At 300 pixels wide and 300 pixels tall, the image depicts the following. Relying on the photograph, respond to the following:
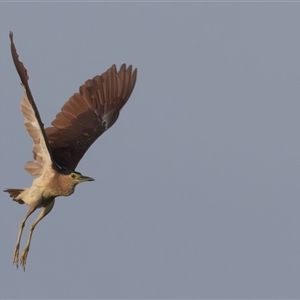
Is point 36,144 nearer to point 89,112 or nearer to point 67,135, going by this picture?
point 67,135

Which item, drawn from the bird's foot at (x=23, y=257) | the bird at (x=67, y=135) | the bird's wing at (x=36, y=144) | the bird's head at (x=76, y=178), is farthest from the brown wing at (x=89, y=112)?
the bird's foot at (x=23, y=257)

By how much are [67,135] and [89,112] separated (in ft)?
2.63

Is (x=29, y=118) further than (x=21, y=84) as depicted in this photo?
Yes

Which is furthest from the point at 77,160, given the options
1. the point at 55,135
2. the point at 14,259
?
the point at 14,259

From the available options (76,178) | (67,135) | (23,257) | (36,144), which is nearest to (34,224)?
(23,257)

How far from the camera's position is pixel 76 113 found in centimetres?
1936

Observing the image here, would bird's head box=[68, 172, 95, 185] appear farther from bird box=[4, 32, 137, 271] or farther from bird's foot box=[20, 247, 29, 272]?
bird's foot box=[20, 247, 29, 272]

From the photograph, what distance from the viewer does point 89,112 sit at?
19562 millimetres

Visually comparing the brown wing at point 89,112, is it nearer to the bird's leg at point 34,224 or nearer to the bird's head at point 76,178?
the bird's leg at point 34,224

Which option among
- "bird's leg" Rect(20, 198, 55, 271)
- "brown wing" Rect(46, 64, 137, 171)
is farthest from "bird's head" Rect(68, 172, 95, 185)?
"brown wing" Rect(46, 64, 137, 171)

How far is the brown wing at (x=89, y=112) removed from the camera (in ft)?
61.8

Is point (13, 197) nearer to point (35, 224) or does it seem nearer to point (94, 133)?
point (35, 224)

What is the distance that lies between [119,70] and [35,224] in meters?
3.48

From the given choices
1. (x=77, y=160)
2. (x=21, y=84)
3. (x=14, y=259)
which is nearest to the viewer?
(x=21, y=84)
